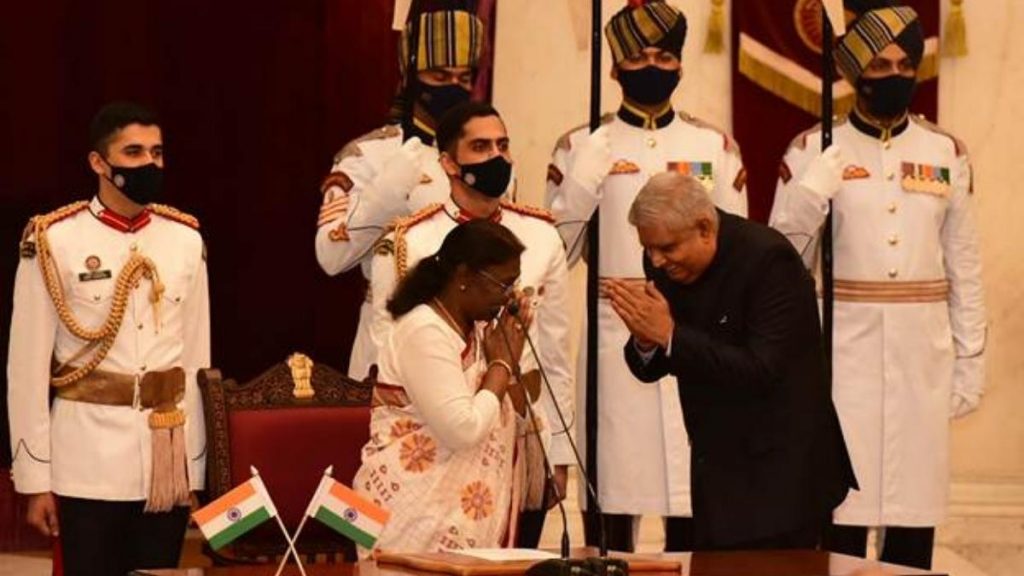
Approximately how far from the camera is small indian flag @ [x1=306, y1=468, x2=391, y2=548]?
17.7 ft

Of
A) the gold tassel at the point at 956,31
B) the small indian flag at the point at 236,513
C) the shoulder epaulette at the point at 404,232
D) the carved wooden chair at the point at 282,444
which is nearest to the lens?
the small indian flag at the point at 236,513

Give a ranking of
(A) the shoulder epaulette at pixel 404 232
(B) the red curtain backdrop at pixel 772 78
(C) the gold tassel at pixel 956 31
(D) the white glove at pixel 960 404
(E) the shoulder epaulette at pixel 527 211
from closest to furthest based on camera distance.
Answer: (A) the shoulder epaulette at pixel 404 232 < (E) the shoulder epaulette at pixel 527 211 < (D) the white glove at pixel 960 404 < (C) the gold tassel at pixel 956 31 < (B) the red curtain backdrop at pixel 772 78

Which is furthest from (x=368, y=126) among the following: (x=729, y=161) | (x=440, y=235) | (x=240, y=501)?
(x=240, y=501)

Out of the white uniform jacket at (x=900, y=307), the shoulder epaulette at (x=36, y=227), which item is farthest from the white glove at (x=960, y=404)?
the shoulder epaulette at (x=36, y=227)

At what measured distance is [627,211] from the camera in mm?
7957

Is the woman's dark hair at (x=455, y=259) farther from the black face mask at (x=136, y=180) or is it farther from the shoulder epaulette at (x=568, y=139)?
the shoulder epaulette at (x=568, y=139)

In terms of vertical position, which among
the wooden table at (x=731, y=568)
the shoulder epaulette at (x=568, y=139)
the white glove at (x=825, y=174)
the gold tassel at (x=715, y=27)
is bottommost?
the wooden table at (x=731, y=568)

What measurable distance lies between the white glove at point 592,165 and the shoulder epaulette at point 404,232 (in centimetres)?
67

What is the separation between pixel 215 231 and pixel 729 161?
2.89m

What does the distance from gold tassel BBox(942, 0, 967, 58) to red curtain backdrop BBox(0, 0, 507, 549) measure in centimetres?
220

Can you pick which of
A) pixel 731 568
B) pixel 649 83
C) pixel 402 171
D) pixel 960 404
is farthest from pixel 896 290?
pixel 731 568

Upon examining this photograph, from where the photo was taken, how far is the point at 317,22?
33.5 feet

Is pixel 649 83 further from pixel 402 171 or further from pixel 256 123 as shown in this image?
pixel 256 123

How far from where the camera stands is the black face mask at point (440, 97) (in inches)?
305
